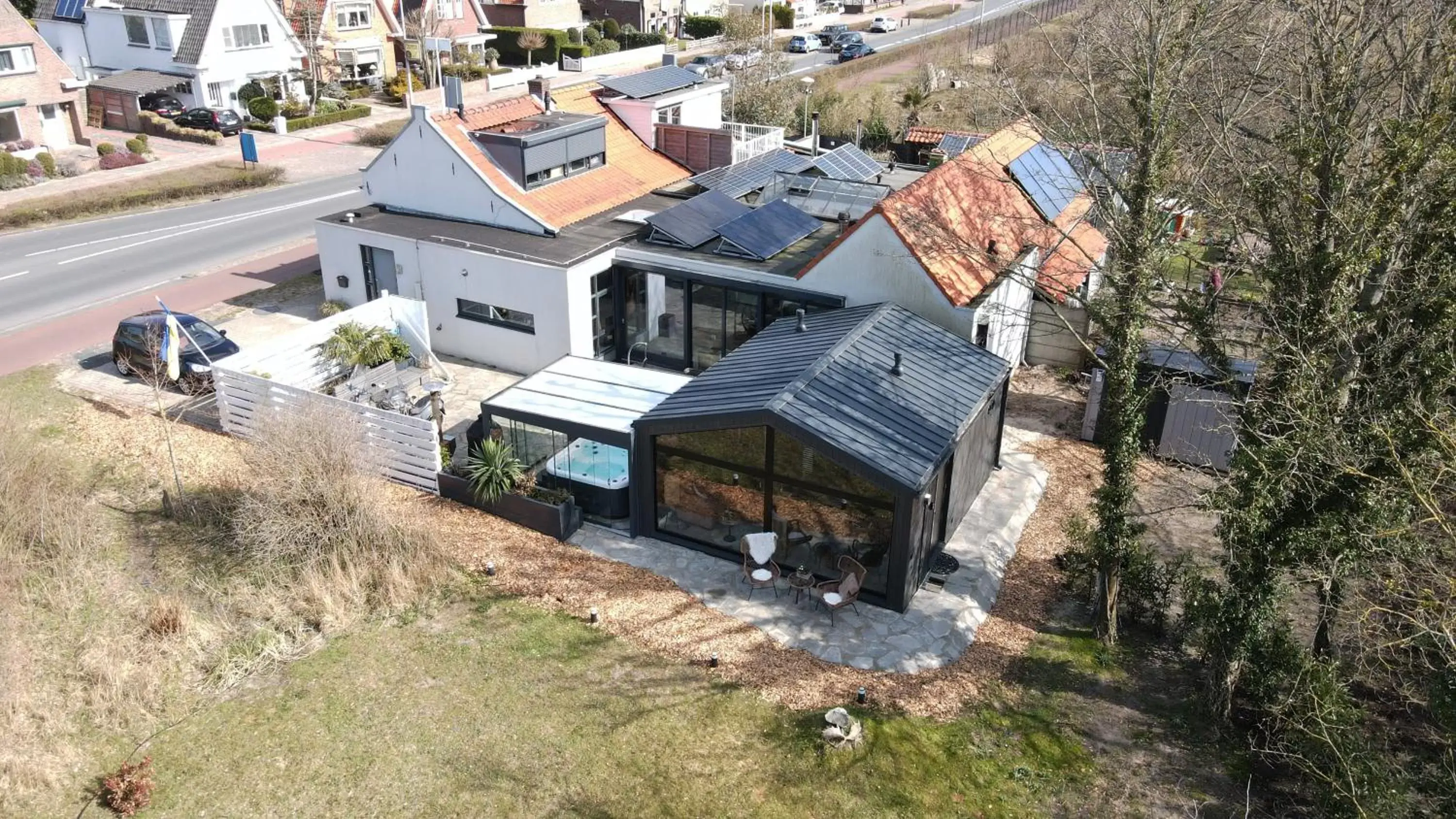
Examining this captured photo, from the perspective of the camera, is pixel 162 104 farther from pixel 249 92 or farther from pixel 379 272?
pixel 379 272

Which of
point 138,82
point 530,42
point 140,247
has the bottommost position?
point 140,247

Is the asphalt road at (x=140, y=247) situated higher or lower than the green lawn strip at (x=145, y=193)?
lower

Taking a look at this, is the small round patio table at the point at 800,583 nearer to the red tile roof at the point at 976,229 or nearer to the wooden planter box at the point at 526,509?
the wooden planter box at the point at 526,509

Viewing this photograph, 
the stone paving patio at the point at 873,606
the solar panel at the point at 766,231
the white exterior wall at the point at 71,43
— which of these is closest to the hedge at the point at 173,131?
the white exterior wall at the point at 71,43

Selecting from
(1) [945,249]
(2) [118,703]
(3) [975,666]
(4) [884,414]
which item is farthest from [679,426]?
(2) [118,703]

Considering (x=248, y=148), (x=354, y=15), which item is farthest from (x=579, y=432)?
(x=354, y=15)
